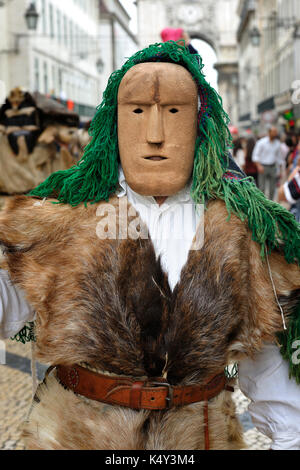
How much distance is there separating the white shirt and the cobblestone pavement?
7.01 metres

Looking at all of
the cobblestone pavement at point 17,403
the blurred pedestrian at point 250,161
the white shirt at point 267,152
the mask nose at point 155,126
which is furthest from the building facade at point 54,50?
the mask nose at point 155,126

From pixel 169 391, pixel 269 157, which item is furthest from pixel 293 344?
pixel 269 157

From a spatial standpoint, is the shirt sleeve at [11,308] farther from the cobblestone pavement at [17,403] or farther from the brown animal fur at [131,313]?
→ the cobblestone pavement at [17,403]

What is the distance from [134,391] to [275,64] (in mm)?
26824

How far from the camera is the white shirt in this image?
10.5 meters

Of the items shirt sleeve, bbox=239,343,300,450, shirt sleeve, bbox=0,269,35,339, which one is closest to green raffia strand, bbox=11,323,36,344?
shirt sleeve, bbox=0,269,35,339

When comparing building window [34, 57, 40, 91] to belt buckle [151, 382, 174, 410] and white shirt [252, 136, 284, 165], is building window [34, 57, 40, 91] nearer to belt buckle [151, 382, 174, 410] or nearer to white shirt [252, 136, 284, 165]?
white shirt [252, 136, 284, 165]

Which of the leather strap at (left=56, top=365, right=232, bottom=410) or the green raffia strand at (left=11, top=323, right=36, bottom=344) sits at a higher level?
the green raffia strand at (left=11, top=323, right=36, bottom=344)

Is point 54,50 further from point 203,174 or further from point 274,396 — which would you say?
point 274,396

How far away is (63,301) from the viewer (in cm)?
162

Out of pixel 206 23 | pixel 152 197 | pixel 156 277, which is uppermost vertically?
pixel 206 23

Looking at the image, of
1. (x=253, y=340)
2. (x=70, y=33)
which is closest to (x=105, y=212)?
(x=253, y=340)

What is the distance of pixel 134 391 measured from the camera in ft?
5.15

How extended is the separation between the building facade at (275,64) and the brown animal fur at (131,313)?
8601 mm
